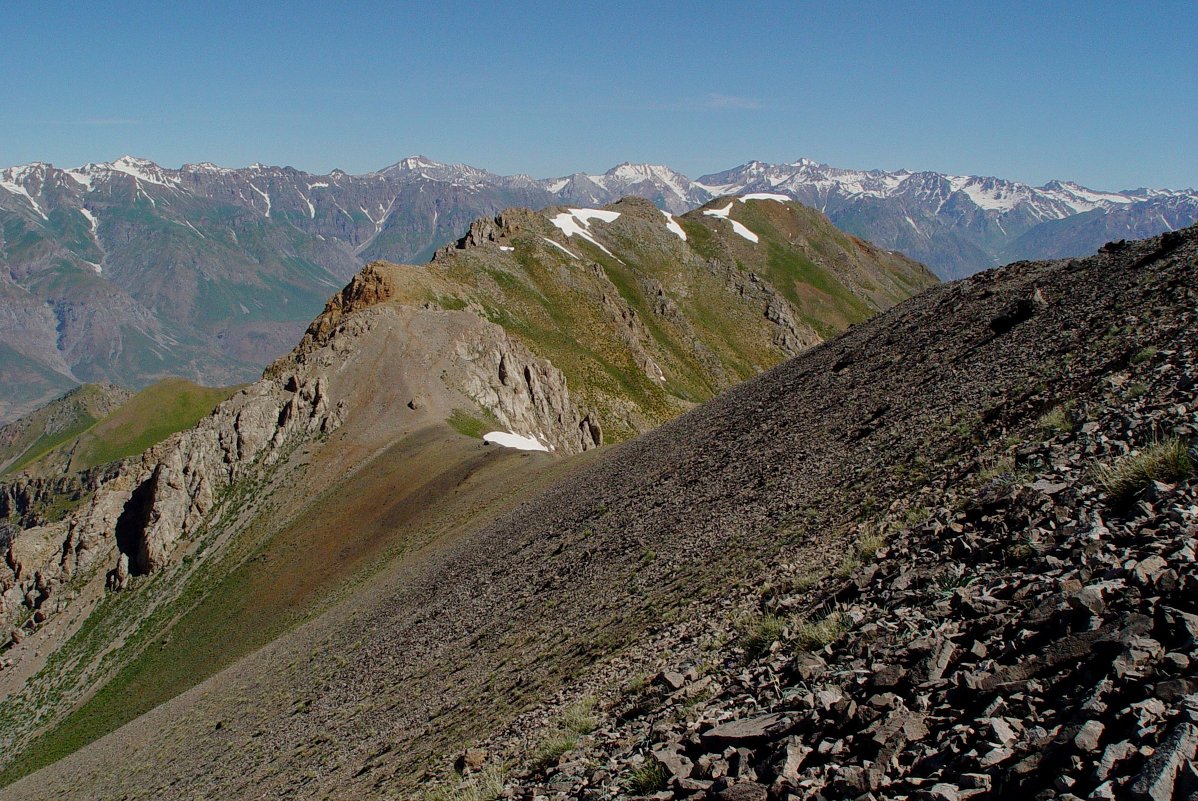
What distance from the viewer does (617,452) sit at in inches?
Answer: 1369

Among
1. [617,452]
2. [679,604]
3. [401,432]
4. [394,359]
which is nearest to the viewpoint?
[679,604]

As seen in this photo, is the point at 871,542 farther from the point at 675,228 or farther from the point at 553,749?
the point at 675,228

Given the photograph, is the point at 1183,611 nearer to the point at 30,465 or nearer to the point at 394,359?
the point at 394,359

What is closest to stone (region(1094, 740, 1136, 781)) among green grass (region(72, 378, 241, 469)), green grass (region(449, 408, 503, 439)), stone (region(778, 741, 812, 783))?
stone (region(778, 741, 812, 783))

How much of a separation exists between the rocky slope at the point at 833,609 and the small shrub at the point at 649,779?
0.04 m

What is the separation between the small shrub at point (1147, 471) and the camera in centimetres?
901

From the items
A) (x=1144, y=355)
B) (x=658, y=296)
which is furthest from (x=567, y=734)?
(x=658, y=296)

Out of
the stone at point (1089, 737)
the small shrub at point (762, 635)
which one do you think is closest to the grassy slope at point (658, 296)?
the small shrub at point (762, 635)

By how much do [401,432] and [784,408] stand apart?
35.9 meters

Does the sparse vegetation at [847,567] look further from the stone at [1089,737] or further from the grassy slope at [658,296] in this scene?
the grassy slope at [658,296]

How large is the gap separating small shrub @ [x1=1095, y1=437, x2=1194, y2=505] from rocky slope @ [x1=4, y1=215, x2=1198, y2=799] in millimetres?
37

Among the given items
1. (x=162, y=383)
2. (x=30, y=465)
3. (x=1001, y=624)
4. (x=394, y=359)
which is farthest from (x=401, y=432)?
(x=30, y=465)

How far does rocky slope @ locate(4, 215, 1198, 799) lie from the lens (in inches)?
251

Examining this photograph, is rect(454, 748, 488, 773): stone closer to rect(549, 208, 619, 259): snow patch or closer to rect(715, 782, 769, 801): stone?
rect(715, 782, 769, 801): stone
